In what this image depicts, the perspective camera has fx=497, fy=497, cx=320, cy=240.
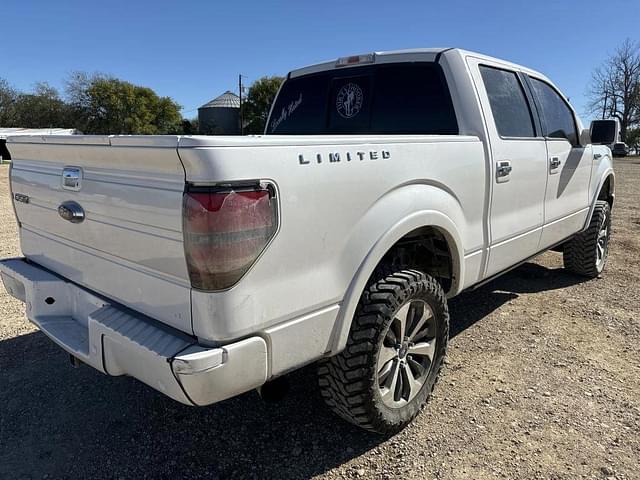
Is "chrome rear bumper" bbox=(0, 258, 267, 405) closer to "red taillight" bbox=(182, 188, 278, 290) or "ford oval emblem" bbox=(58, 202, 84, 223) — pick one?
"red taillight" bbox=(182, 188, 278, 290)

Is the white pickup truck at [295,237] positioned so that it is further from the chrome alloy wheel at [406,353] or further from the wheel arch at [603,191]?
the wheel arch at [603,191]

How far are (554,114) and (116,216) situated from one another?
12.2 feet

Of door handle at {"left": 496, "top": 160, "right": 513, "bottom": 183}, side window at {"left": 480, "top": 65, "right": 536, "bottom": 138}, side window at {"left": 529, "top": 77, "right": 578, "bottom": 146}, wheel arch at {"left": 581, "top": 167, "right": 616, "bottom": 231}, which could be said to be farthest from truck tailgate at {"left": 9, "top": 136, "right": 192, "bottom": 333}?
wheel arch at {"left": 581, "top": 167, "right": 616, "bottom": 231}

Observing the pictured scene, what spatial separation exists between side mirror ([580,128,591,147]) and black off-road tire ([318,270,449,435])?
10.0 ft

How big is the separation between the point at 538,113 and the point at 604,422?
2320 mm

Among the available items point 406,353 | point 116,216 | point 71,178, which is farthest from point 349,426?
point 71,178

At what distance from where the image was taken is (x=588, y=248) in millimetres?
5207

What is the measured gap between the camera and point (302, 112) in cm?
408

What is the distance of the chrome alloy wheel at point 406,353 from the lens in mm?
2502

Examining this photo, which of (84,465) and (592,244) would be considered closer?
(84,465)

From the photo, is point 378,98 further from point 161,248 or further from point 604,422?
point 604,422

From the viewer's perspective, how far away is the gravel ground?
2.44m

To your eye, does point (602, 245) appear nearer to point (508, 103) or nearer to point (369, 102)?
point (508, 103)

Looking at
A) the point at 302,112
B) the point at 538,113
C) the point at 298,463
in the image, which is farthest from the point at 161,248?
the point at 538,113
